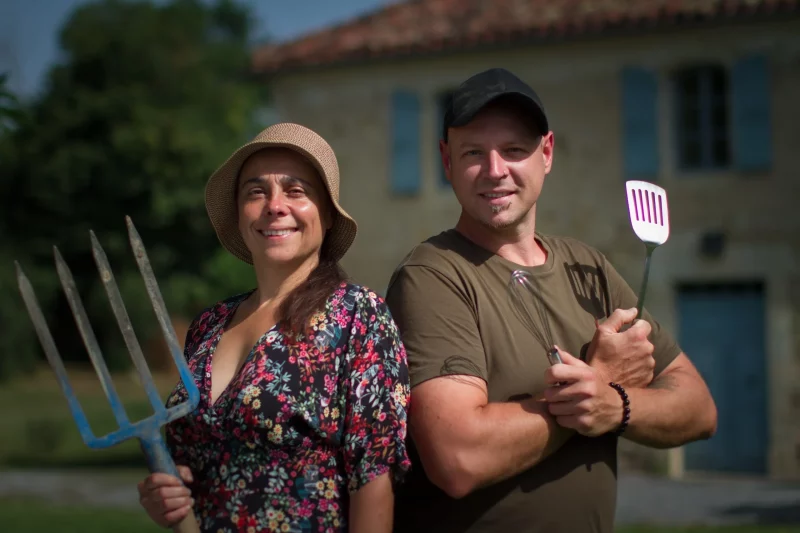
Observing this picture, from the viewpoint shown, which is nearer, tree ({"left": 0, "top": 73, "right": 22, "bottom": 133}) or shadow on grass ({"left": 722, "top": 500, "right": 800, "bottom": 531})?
tree ({"left": 0, "top": 73, "right": 22, "bottom": 133})

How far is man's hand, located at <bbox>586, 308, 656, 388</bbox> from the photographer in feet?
8.39

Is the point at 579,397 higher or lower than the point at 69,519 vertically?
higher

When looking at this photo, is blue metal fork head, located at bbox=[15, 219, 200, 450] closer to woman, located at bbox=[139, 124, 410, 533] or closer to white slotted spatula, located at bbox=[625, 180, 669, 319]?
woman, located at bbox=[139, 124, 410, 533]

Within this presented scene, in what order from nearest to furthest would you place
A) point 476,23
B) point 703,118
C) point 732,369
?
point 732,369, point 703,118, point 476,23

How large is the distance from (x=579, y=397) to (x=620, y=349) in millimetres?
207

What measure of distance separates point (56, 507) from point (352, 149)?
641cm

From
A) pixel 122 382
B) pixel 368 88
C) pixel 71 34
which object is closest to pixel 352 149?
pixel 368 88

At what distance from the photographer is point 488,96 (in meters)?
2.59

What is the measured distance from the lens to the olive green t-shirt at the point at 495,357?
2.50 m

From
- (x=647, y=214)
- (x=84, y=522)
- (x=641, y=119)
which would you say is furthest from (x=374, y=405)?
(x=641, y=119)

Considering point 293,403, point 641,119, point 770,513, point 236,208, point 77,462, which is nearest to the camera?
point 293,403

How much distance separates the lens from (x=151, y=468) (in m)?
2.44

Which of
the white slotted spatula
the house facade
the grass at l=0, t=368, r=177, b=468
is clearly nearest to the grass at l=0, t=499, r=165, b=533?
the grass at l=0, t=368, r=177, b=468

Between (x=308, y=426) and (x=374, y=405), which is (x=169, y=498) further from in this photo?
(x=374, y=405)
